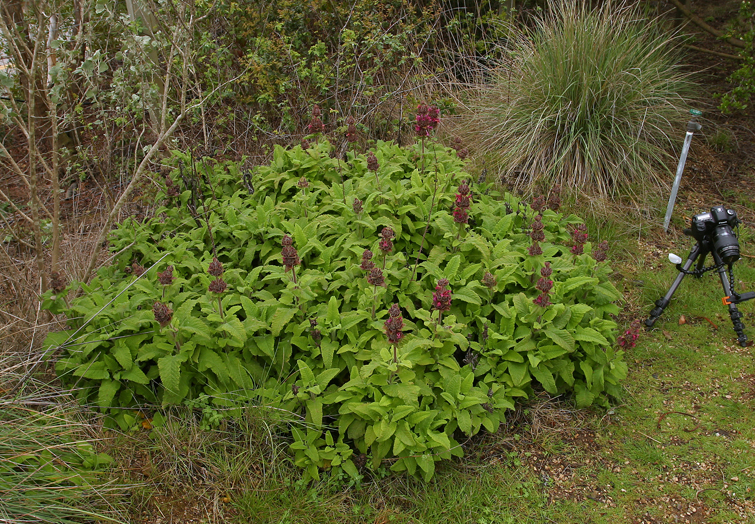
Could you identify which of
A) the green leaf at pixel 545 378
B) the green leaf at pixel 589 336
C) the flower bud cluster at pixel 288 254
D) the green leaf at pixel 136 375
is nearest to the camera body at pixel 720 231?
the green leaf at pixel 589 336

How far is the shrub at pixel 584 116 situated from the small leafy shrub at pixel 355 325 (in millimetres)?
1463

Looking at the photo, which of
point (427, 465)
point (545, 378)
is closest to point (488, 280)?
point (545, 378)

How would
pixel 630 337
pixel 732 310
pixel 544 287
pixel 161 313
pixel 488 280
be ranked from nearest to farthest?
pixel 161 313 → pixel 544 287 → pixel 488 280 → pixel 630 337 → pixel 732 310

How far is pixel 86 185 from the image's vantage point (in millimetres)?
5980

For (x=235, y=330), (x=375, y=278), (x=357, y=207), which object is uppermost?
(x=357, y=207)

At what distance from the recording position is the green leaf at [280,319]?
8.86 feet

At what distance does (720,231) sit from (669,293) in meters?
0.49

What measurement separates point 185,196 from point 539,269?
2329mm

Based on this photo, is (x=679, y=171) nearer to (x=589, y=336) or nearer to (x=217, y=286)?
(x=589, y=336)

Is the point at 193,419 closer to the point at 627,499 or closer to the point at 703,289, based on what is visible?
the point at 627,499

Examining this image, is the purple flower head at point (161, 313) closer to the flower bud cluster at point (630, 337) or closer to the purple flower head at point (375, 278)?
the purple flower head at point (375, 278)

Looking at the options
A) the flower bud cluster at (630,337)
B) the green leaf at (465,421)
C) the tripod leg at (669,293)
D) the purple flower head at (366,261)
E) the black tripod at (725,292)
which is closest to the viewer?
the green leaf at (465,421)

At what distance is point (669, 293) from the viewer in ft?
11.9

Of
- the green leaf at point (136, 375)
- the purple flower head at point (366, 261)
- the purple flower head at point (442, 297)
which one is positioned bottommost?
the green leaf at point (136, 375)
